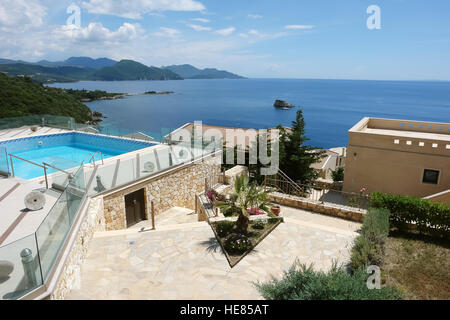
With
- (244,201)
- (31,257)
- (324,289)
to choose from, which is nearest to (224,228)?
(244,201)

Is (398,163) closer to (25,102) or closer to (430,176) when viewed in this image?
(430,176)

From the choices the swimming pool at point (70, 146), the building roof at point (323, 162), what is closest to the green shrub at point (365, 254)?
the swimming pool at point (70, 146)

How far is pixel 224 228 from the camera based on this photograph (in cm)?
932

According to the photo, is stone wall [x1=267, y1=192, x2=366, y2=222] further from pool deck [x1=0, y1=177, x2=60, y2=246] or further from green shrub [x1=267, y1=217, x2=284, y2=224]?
pool deck [x1=0, y1=177, x2=60, y2=246]

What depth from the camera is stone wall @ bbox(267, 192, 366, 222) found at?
11.5 meters

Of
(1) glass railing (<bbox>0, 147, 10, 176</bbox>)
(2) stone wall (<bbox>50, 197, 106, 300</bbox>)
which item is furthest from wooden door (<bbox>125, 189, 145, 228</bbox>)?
(1) glass railing (<bbox>0, 147, 10, 176</bbox>)

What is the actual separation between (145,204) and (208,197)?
2759 millimetres

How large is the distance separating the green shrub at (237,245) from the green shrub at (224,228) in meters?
0.65

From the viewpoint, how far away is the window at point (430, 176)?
1517 centimetres

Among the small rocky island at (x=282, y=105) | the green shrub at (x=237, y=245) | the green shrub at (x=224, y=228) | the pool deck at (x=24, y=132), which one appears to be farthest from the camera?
the small rocky island at (x=282, y=105)

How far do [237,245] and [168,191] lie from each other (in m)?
6.30

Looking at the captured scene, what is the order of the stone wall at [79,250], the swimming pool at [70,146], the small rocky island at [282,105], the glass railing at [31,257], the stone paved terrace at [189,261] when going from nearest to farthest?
the glass railing at [31,257]
the stone wall at [79,250]
the stone paved terrace at [189,261]
the swimming pool at [70,146]
the small rocky island at [282,105]

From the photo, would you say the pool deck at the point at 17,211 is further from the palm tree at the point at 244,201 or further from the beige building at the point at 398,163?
the beige building at the point at 398,163

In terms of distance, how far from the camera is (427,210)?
9.54 m
